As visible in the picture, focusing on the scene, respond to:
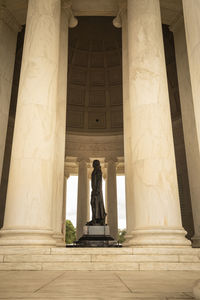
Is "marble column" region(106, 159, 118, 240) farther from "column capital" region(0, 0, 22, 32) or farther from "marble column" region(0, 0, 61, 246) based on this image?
"marble column" region(0, 0, 61, 246)

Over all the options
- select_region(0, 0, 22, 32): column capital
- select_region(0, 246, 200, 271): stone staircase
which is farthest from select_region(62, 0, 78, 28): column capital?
select_region(0, 246, 200, 271): stone staircase

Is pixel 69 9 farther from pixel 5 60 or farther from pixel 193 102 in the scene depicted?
pixel 193 102

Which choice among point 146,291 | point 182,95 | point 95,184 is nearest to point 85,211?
point 95,184

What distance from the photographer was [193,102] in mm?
33688

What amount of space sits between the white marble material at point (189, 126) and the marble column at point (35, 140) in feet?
121

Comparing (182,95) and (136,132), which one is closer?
(136,132)

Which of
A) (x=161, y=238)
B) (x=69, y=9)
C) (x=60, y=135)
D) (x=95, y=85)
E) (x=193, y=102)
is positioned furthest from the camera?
(x=95, y=85)

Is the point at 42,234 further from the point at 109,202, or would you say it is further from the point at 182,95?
the point at 109,202

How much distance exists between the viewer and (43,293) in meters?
18.3

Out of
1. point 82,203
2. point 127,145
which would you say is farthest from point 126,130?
point 82,203

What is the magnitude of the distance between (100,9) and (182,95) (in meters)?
34.1

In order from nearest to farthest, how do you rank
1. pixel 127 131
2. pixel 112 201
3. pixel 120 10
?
pixel 127 131 < pixel 120 10 < pixel 112 201

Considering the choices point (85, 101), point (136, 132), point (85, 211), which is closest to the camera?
point (136, 132)

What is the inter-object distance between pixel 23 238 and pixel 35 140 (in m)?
16.6
